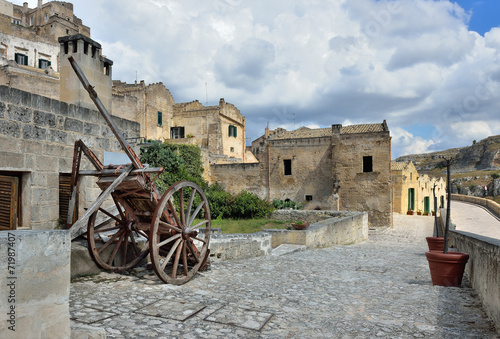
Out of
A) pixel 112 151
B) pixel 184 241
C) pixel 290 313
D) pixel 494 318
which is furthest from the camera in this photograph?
pixel 112 151

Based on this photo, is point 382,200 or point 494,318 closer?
point 494,318

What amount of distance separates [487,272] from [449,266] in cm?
119

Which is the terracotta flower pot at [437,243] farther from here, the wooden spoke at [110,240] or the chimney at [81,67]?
the chimney at [81,67]

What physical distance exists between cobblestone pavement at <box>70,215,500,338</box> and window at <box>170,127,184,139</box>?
29.3 metres

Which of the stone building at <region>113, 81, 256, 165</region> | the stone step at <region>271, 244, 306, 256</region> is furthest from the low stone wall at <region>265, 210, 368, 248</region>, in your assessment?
the stone building at <region>113, 81, 256, 165</region>

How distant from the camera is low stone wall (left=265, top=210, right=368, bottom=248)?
11.5 meters

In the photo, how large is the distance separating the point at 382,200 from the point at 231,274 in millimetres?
18936

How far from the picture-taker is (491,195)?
2272 inches

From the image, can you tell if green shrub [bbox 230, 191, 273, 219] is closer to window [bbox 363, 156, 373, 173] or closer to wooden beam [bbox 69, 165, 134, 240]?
window [bbox 363, 156, 373, 173]

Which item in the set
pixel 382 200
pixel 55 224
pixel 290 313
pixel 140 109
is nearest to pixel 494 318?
pixel 290 313

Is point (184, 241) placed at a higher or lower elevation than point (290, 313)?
higher

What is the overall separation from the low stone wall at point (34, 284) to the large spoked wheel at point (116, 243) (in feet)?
9.88

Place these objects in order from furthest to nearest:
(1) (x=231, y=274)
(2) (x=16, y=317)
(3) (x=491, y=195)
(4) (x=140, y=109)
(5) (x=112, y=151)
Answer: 1. (3) (x=491, y=195)
2. (4) (x=140, y=109)
3. (5) (x=112, y=151)
4. (1) (x=231, y=274)
5. (2) (x=16, y=317)

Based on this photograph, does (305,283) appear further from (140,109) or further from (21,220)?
(140,109)
